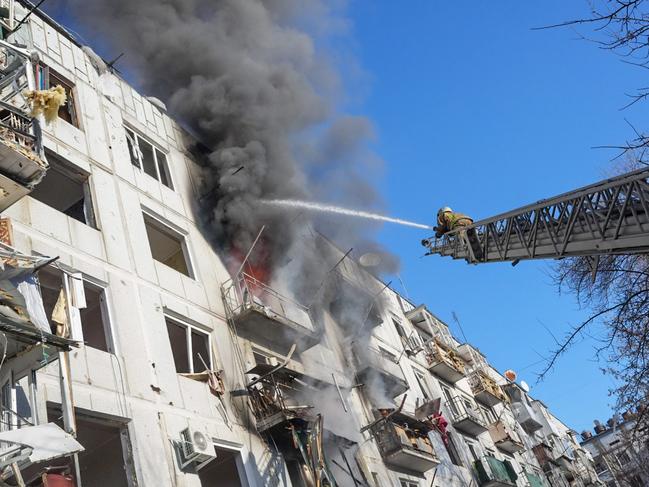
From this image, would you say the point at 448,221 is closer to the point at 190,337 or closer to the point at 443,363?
the point at 190,337

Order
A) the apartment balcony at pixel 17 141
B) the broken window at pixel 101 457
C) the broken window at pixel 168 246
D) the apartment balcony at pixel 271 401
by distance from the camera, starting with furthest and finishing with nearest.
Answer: the broken window at pixel 168 246, the apartment balcony at pixel 271 401, the broken window at pixel 101 457, the apartment balcony at pixel 17 141

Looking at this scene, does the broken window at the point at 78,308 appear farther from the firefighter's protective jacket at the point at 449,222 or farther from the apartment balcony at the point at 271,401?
the firefighter's protective jacket at the point at 449,222

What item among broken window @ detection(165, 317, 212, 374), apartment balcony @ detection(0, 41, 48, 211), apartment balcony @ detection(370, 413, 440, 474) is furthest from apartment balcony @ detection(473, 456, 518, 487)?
apartment balcony @ detection(0, 41, 48, 211)

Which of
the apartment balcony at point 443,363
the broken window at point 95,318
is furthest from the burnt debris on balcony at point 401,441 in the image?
the broken window at point 95,318

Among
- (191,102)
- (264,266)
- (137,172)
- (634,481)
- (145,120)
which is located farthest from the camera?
(634,481)

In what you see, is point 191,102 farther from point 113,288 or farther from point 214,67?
point 113,288

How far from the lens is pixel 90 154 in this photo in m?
12.5

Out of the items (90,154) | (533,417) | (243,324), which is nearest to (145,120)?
(90,154)

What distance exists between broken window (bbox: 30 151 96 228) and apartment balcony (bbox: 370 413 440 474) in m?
9.04

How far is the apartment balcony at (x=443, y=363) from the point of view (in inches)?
1021

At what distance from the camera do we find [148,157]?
15312 mm

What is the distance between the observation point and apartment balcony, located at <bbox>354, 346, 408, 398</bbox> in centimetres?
1861

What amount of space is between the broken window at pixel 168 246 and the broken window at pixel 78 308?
3.20 meters

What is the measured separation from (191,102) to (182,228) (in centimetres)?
657
